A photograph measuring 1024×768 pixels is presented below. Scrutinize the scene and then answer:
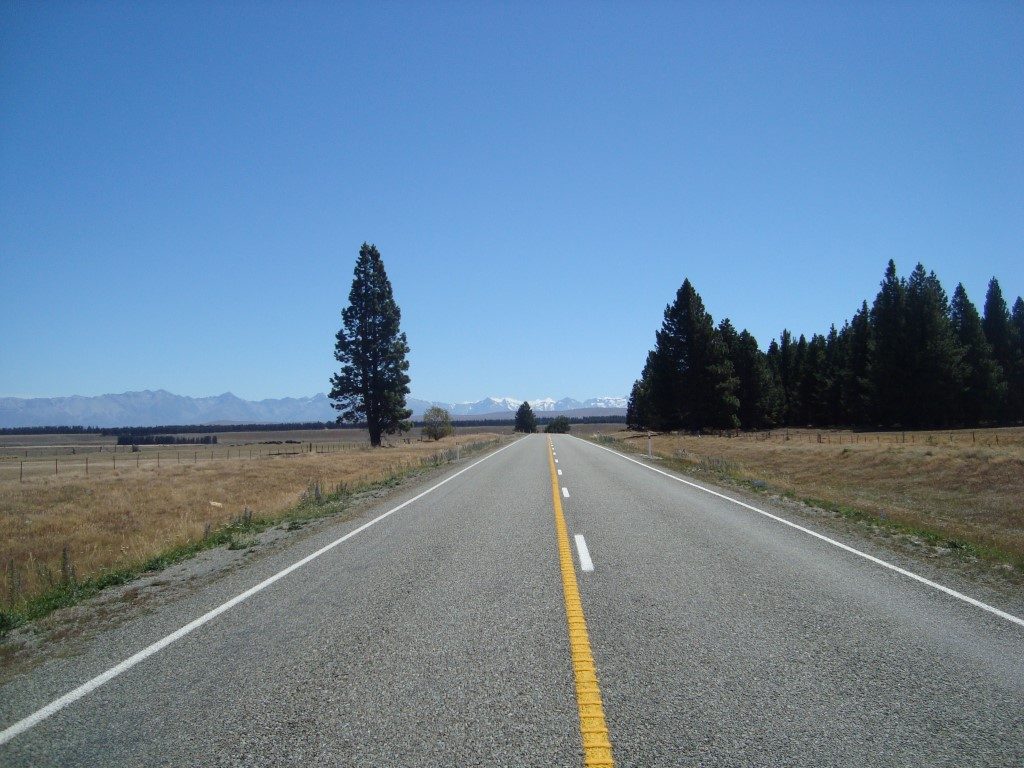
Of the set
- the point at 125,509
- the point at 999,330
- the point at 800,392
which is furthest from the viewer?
the point at 800,392

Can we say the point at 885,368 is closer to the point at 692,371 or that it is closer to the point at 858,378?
the point at 858,378

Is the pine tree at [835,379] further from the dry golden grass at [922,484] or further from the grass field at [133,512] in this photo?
the grass field at [133,512]

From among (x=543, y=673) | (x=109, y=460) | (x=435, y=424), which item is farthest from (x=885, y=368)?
(x=109, y=460)

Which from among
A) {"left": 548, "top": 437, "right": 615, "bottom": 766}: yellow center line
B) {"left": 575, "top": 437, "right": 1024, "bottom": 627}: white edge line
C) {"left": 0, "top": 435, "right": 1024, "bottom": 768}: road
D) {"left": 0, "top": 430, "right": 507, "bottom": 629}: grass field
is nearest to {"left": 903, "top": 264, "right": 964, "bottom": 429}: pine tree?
{"left": 0, "top": 430, "right": 507, "bottom": 629}: grass field

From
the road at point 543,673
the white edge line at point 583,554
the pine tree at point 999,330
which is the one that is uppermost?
the pine tree at point 999,330

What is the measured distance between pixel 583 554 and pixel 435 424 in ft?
248

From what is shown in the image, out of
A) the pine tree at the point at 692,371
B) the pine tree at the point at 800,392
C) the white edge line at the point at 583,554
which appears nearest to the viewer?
the white edge line at the point at 583,554

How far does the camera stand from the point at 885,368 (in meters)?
63.7

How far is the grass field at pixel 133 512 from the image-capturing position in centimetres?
1090

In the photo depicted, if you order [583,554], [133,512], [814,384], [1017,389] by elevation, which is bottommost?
[133,512]

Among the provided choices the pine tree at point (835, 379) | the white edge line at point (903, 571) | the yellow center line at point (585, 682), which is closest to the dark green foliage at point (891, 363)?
the pine tree at point (835, 379)

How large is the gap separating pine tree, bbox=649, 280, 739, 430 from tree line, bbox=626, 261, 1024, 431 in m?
0.11

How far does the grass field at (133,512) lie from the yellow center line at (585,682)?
643 centimetres

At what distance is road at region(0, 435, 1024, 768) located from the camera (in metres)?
3.67
